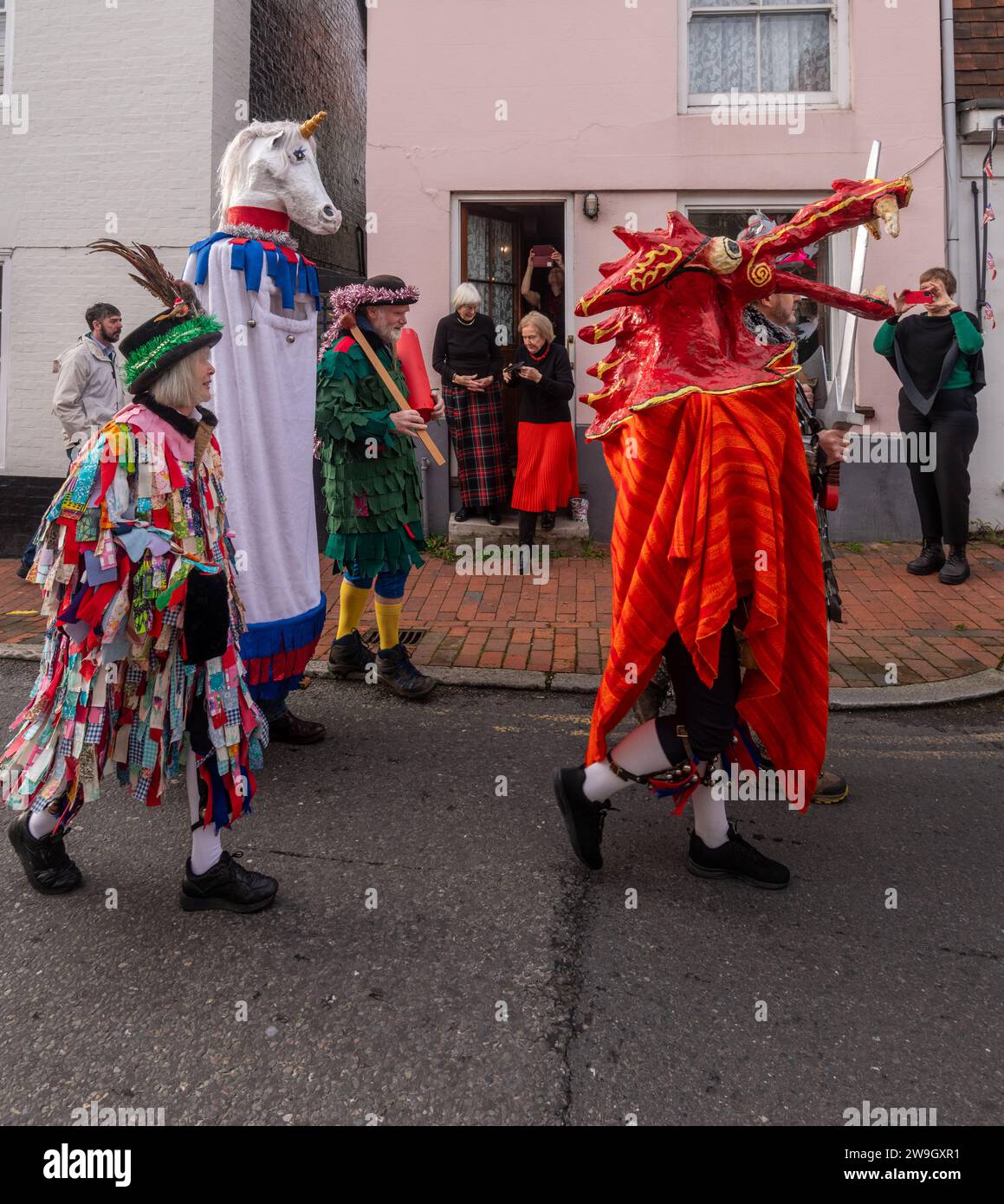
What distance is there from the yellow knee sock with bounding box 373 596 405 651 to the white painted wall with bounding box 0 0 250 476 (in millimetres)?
4986

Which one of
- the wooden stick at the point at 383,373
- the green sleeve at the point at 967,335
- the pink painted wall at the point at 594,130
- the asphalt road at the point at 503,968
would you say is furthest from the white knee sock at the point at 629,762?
the pink painted wall at the point at 594,130

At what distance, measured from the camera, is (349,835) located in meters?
3.22

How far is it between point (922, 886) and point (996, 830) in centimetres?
56

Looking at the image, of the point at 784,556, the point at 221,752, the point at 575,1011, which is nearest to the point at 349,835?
the point at 221,752

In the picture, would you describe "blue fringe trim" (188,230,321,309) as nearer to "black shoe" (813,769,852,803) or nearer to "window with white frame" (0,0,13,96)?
"black shoe" (813,769,852,803)

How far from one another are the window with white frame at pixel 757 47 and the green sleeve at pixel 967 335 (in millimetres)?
2865

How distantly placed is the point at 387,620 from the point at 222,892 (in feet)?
6.84

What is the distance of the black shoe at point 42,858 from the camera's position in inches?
111

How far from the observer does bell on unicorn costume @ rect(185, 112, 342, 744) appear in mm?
3438

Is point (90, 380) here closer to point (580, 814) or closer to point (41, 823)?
point (41, 823)

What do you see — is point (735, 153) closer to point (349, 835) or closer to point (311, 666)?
point (311, 666)

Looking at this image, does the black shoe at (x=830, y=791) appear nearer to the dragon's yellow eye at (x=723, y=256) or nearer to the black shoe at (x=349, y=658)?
the dragon's yellow eye at (x=723, y=256)

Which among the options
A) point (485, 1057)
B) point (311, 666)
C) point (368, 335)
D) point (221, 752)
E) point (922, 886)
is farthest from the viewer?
point (311, 666)

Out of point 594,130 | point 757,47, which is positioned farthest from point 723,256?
point 757,47
